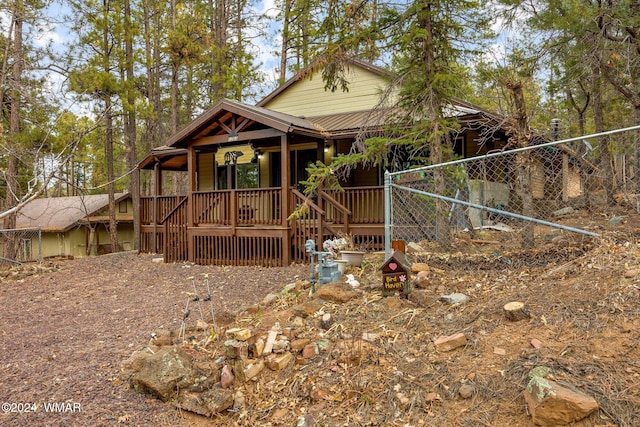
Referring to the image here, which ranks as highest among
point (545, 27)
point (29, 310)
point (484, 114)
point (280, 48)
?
point (280, 48)

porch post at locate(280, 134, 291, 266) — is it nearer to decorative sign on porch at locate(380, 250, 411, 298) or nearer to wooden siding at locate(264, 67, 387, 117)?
wooden siding at locate(264, 67, 387, 117)

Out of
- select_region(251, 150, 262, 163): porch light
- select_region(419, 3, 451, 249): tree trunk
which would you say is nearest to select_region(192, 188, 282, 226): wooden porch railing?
select_region(251, 150, 262, 163): porch light

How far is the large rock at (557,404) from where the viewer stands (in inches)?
91.8

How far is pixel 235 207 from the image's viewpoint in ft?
32.0

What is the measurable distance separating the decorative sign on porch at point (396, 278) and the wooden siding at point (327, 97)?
8329 mm

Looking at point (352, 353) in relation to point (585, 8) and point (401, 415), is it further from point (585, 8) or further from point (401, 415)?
point (585, 8)

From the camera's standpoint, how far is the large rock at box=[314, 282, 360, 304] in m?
4.45

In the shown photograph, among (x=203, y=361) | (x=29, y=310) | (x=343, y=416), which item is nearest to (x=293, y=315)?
(x=203, y=361)

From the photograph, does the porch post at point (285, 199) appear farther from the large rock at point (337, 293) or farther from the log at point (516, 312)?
the log at point (516, 312)

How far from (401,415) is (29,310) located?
6860 millimetres

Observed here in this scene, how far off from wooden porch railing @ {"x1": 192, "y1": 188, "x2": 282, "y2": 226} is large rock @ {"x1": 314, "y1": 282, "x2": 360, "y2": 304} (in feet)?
15.9

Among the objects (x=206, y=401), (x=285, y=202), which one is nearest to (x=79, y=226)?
(x=285, y=202)

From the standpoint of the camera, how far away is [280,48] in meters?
19.2

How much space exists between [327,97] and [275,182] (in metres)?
3.17
